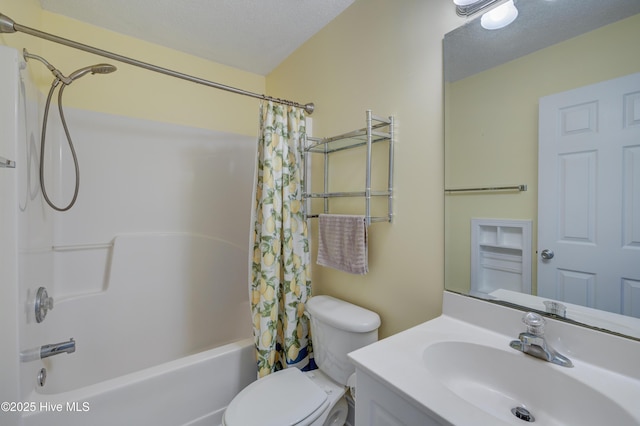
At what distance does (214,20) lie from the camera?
164 cm

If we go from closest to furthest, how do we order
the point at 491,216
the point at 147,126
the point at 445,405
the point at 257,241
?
the point at 445,405
the point at 491,216
the point at 257,241
the point at 147,126

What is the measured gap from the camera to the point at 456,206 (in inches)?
40.7

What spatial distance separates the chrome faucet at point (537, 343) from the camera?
28.8 inches

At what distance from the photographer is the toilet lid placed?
1.02m

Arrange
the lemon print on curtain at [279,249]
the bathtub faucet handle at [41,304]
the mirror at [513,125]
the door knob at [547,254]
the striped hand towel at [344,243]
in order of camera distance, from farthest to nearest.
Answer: the lemon print on curtain at [279,249]
the striped hand towel at [344,243]
the bathtub faucet handle at [41,304]
the door knob at [547,254]
the mirror at [513,125]

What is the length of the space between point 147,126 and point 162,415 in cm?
174

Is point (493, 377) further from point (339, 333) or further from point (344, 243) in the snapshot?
point (344, 243)

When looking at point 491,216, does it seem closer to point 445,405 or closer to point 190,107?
point 445,405

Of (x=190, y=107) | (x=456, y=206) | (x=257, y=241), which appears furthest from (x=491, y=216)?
(x=190, y=107)

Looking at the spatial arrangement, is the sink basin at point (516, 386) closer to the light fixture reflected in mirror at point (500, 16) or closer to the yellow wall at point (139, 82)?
the light fixture reflected in mirror at point (500, 16)

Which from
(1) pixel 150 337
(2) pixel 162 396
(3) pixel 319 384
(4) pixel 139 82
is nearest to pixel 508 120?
(3) pixel 319 384

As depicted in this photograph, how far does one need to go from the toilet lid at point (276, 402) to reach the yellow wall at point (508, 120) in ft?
2.55

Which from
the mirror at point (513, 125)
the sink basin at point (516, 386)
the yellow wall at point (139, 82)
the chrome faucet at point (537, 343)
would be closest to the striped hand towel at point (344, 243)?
the mirror at point (513, 125)

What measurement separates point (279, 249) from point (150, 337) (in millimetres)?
1172
